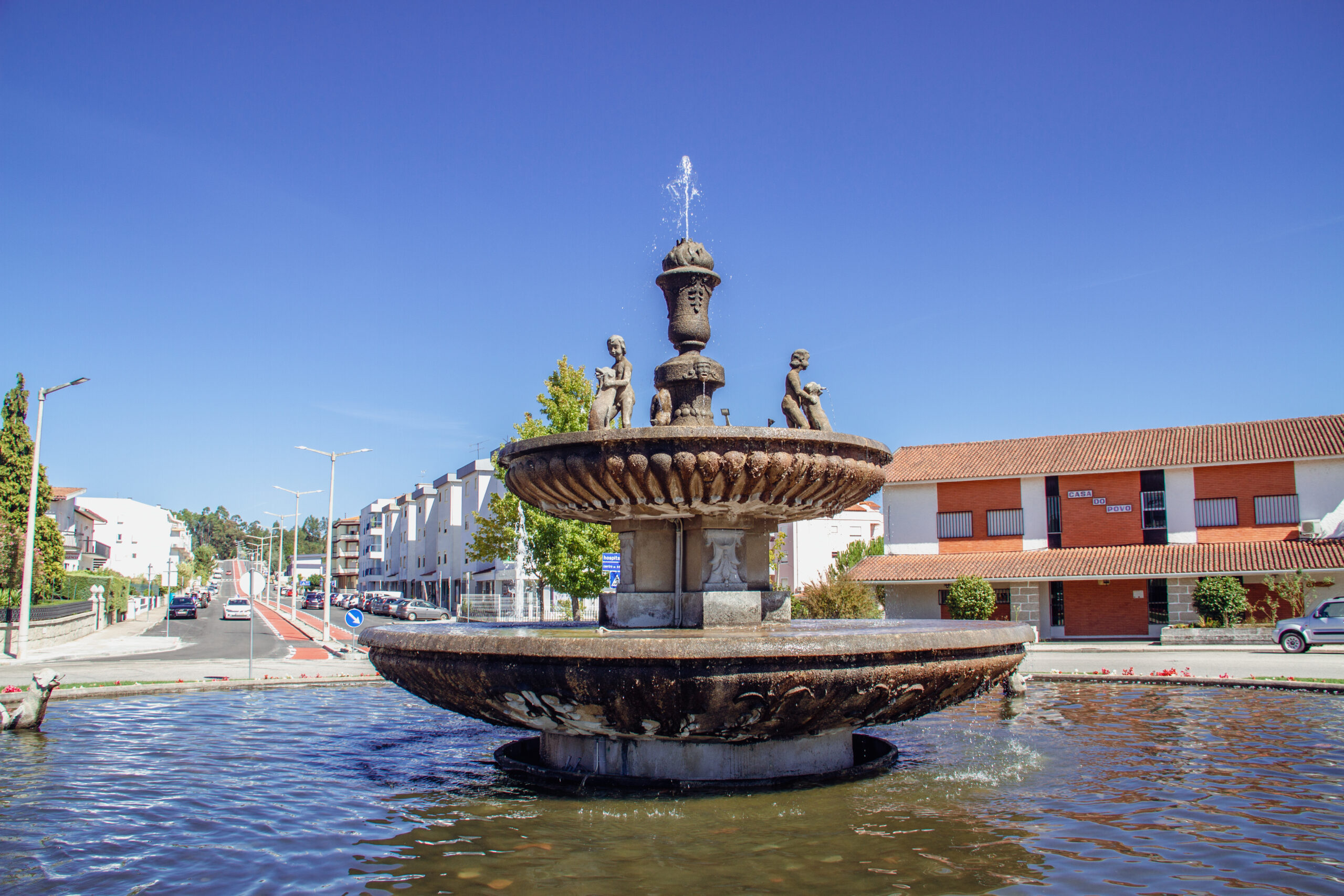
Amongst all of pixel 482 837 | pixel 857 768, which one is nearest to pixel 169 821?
pixel 482 837

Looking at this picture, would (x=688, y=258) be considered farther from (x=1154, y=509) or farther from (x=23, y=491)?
(x=23, y=491)

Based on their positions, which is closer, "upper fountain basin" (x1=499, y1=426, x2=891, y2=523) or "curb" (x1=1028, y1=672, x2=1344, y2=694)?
"upper fountain basin" (x1=499, y1=426, x2=891, y2=523)

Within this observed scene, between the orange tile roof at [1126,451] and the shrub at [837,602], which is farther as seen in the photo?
the orange tile roof at [1126,451]

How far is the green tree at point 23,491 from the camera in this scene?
37.4 metres

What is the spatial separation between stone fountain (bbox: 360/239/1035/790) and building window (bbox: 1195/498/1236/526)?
31.7 meters

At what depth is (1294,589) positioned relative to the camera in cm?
2997

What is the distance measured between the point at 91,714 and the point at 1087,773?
1132 cm

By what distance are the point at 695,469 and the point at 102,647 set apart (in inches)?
1160

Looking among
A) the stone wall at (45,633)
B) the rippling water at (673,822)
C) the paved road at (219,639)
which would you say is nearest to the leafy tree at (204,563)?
the paved road at (219,639)

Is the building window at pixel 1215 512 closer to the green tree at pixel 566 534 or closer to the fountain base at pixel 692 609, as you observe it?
the green tree at pixel 566 534

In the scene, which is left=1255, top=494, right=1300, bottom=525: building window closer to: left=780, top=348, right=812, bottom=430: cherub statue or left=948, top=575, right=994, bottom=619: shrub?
left=948, top=575, right=994, bottom=619: shrub

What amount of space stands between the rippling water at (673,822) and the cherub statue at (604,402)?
3.10 meters

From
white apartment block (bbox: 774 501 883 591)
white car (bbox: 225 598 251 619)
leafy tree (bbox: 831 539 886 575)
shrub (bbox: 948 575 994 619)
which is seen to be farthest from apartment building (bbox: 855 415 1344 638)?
white car (bbox: 225 598 251 619)

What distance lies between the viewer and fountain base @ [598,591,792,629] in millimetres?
8164
